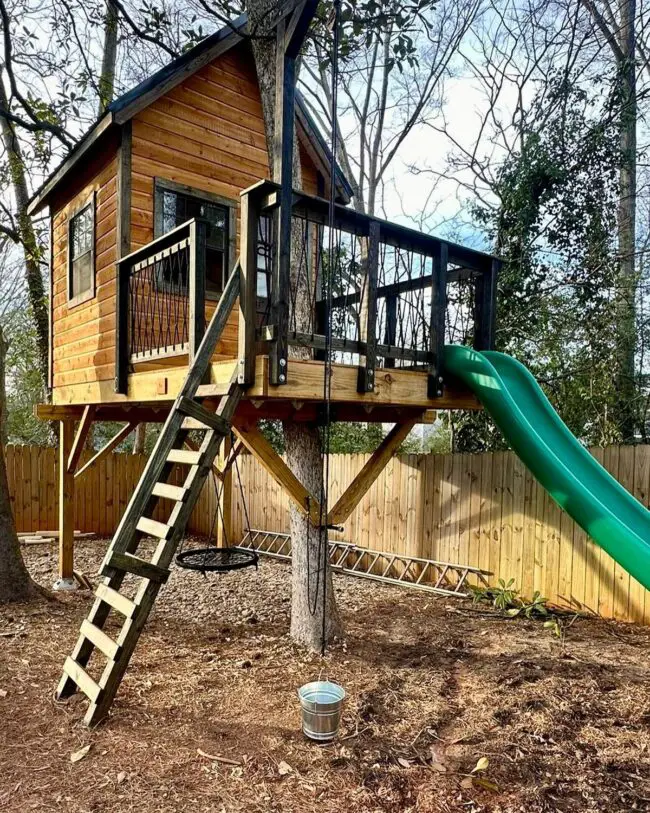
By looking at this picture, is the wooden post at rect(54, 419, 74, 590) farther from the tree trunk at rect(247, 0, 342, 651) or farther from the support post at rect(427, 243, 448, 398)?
the support post at rect(427, 243, 448, 398)

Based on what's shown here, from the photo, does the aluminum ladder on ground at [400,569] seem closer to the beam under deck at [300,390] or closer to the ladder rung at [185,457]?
the beam under deck at [300,390]

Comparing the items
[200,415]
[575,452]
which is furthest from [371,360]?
[575,452]

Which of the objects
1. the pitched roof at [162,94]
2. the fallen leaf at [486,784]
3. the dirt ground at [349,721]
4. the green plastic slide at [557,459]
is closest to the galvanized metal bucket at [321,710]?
the dirt ground at [349,721]

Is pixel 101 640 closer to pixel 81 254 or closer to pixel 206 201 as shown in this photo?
pixel 206 201

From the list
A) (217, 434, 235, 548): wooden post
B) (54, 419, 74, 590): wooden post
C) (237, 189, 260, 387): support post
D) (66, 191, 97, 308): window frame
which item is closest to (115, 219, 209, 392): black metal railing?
(237, 189, 260, 387): support post

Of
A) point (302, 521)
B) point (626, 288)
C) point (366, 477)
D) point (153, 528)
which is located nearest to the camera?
point (153, 528)

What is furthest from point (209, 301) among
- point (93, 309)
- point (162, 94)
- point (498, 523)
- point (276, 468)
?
point (498, 523)

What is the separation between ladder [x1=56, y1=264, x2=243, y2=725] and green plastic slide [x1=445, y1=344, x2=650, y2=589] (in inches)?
77.0

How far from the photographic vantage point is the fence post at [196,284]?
379 centimetres

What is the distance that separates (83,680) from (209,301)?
3697mm

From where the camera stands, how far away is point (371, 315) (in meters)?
4.04

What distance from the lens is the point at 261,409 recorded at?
438cm

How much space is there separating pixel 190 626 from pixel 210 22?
34.8ft

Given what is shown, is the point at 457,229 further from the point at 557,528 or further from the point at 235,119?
the point at 557,528
